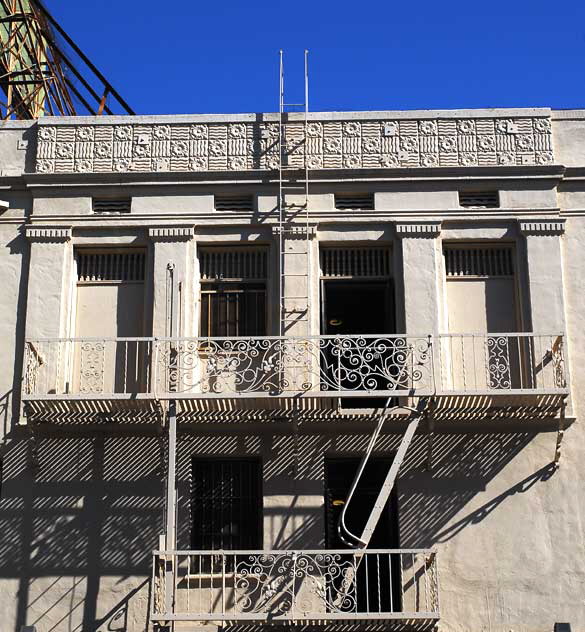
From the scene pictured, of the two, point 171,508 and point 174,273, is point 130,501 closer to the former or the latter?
point 171,508

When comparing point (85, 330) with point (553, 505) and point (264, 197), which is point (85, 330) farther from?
point (553, 505)

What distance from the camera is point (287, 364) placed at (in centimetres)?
1731

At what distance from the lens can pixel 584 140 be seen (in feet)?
62.0

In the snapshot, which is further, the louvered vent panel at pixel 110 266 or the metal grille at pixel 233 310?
the louvered vent panel at pixel 110 266

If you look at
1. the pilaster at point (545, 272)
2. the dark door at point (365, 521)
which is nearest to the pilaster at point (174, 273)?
the dark door at point (365, 521)

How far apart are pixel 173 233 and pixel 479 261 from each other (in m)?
5.38

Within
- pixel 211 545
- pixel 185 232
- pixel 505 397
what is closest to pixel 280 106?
pixel 185 232

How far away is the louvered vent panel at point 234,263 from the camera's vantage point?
18.6 meters

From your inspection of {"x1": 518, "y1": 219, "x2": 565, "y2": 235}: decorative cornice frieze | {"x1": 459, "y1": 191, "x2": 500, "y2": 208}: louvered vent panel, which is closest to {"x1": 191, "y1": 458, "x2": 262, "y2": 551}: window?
{"x1": 459, "y1": 191, "x2": 500, "y2": 208}: louvered vent panel

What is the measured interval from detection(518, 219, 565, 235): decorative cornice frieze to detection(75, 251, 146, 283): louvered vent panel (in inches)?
Answer: 264

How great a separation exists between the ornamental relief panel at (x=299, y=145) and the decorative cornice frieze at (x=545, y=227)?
3.91 feet

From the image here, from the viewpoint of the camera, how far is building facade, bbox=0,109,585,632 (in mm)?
16406

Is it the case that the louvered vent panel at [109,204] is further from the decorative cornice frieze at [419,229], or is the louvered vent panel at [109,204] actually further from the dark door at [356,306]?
the decorative cornice frieze at [419,229]

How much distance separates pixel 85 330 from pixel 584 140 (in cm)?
947
